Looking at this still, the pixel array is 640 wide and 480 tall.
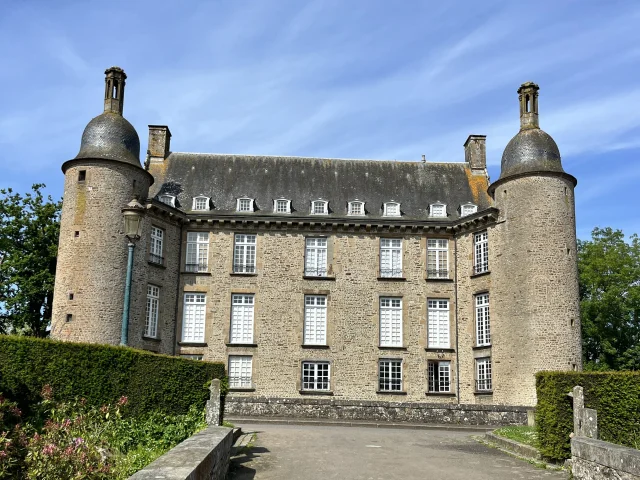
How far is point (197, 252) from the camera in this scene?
30859mm

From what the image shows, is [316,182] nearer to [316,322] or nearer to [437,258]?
[437,258]

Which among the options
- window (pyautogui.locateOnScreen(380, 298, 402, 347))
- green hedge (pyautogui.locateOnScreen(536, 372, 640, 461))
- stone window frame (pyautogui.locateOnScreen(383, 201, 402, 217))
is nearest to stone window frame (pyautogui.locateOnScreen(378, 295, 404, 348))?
window (pyautogui.locateOnScreen(380, 298, 402, 347))

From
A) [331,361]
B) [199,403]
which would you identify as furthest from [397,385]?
[199,403]

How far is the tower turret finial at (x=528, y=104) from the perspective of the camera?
30.2m

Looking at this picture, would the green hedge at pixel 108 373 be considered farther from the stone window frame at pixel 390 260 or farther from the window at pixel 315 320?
the stone window frame at pixel 390 260

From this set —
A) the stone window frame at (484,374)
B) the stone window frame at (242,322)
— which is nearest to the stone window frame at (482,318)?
the stone window frame at (484,374)

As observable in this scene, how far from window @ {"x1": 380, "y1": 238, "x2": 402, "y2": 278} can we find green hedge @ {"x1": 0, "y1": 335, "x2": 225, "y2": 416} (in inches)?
666

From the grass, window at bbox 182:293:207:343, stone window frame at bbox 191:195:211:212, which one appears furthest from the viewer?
stone window frame at bbox 191:195:211:212

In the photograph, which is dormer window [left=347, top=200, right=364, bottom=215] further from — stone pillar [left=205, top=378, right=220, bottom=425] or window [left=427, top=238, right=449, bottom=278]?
stone pillar [left=205, top=378, right=220, bottom=425]

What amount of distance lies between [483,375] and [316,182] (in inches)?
472

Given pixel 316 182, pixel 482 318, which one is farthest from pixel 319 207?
pixel 482 318

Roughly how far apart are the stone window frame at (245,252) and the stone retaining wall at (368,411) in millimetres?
8093

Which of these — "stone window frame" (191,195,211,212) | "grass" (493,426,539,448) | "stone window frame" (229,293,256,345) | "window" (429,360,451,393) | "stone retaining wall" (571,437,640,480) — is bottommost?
"grass" (493,426,539,448)

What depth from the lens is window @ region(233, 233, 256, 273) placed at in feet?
101
